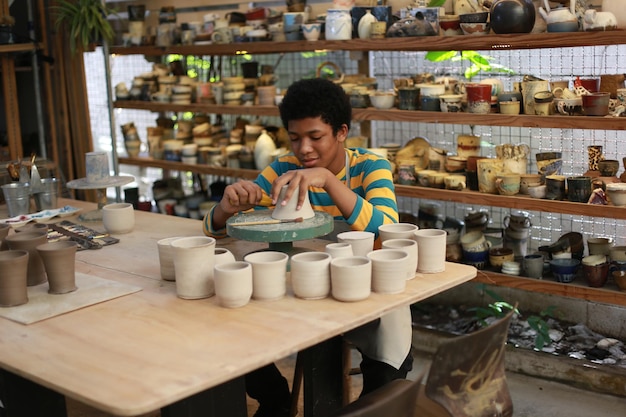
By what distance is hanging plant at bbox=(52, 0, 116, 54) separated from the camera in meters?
5.61

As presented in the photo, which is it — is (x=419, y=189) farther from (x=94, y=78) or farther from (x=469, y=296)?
(x=94, y=78)

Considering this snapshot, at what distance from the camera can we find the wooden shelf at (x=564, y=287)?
11.9ft

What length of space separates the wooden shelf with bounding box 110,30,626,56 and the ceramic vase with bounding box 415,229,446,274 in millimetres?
1433

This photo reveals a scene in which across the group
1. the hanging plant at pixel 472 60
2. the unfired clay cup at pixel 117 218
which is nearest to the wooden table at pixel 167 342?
the unfired clay cup at pixel 117 218

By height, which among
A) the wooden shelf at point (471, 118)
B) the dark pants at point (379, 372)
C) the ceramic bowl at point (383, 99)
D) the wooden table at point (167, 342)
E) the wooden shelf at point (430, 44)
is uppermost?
the wooden shelf at point (430, 44)

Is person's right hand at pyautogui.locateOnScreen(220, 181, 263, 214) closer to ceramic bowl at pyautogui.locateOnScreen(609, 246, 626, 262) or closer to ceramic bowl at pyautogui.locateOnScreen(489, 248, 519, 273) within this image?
ceramic bowl at pyautogui.locateOnScreen(489, 248, 519, 273)

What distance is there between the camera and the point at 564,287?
378cm

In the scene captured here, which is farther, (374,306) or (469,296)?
(469,296)

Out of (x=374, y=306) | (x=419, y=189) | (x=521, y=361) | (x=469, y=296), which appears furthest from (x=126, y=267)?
(x=469, y=296)

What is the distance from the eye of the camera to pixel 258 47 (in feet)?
15.8

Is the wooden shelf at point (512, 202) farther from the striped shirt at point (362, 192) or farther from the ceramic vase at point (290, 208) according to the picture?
the ceramic vase at point (290, 208)

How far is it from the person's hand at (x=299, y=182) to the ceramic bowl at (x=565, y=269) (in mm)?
1611

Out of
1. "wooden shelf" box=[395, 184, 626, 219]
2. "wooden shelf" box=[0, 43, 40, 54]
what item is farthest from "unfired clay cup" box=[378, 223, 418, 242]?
"wooden shelf" box=[0, 43, 40, 54]

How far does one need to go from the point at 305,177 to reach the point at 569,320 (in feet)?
7.37
